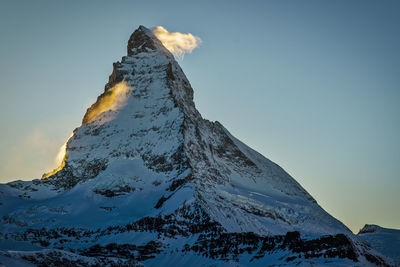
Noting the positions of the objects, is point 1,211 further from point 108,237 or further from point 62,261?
point 62,261

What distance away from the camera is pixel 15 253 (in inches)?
2373

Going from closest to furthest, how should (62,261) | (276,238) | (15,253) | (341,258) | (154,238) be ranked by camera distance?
(15,253), (62,261), (341,258), (276,238), (154,238)

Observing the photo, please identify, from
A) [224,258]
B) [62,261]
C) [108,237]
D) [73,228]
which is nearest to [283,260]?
[224,258]

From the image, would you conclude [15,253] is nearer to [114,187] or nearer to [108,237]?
[108,237]

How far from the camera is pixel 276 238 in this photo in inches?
3878

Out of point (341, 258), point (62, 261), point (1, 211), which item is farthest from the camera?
point (1, 211)

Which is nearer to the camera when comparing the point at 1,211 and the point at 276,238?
the point at 276,238

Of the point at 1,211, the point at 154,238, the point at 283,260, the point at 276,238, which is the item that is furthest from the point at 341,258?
the point at 1,211

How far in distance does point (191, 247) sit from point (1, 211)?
82.0 metres

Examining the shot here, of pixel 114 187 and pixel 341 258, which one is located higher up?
pixel 114 187

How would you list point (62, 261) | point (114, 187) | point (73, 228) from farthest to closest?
point (114, 187), point (73, 228), point (62, 261)

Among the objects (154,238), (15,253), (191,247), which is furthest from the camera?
(154,238)

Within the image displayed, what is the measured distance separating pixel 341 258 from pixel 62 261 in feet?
145

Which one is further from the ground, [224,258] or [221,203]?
[221,203]
